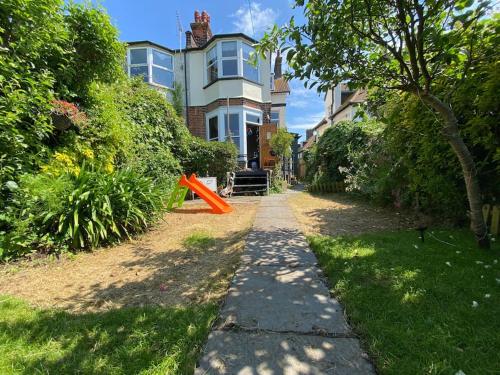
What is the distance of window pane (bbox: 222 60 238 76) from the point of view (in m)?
14.5

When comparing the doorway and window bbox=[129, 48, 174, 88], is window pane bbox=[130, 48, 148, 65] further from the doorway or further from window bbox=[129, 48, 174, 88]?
the doorway

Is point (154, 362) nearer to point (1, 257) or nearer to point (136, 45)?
point (1, 257)

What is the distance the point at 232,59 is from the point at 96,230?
12.4 meters

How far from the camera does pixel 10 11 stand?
403 cm

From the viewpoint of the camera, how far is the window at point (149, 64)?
49.2 ft

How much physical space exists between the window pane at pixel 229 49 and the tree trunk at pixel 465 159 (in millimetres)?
12943

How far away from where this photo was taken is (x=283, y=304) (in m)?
2.55

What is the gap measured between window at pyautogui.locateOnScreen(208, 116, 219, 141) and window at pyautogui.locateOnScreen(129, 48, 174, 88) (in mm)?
3323

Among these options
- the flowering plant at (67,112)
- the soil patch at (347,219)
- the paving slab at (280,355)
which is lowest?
the paving slab at (280,355)

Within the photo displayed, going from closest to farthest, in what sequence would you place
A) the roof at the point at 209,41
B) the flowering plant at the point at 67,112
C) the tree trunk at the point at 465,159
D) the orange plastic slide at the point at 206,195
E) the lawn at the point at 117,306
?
1. the lawn at the point at 117,306
2. the tree trunk at the point at 465,159
3. the flowering plant at the point at 67,112
4. the orange plastic slide at the point at 206,195
5. the roof at the point at 209,41

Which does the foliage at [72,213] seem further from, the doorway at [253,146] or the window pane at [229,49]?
the window pane at [229,49]

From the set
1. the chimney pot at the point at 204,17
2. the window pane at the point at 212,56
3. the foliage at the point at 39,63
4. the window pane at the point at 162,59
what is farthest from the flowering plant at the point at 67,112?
the chimney pot at the point at 204,17

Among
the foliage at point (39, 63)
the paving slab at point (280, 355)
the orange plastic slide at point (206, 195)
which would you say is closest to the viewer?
the paving slab at point (280, 355)

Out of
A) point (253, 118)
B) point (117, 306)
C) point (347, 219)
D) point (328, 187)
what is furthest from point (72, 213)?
point (253, 118)
